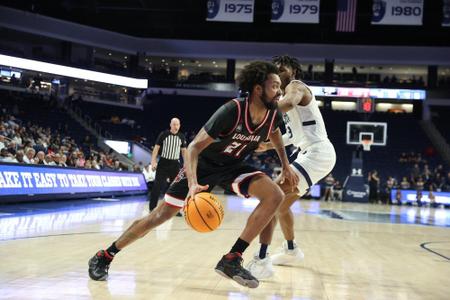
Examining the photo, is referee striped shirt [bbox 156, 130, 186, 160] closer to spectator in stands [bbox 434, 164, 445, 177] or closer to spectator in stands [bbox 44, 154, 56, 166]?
spectator in stands [bbox 44, 154, 56, 166]

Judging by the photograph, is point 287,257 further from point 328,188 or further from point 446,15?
point 446,15

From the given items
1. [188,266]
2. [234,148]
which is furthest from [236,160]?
[188,266]

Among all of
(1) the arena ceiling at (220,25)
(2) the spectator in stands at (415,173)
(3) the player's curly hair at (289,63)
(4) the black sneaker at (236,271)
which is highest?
(1) the arena ceiling at (220,25)

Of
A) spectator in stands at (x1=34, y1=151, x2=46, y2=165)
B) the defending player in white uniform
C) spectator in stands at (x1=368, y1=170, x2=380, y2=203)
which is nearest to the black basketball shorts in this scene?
the defending player in white uniform

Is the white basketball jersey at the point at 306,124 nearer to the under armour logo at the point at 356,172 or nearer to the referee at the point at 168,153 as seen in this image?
the referee at the point at 168,153

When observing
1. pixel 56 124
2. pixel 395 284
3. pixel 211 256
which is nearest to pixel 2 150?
pixel 211 256

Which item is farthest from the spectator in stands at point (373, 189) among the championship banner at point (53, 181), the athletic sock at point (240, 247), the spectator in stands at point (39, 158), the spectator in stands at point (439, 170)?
the athletic sock at point (240, 247)

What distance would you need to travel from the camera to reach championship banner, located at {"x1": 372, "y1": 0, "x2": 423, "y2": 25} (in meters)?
22.0

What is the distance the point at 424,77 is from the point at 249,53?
14.4 metres

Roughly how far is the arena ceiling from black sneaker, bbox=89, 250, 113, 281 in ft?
100

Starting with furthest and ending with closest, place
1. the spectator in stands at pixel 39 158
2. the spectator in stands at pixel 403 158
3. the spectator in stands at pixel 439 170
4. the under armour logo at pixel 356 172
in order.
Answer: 1. the spectator in stands at pixel 403 158
2. the spectator in stands at pixel 439 170
3. the under armour logo at pixel 356 172
4. the spectator in stands at pixel 39 158

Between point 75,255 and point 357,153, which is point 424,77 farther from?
point 75,255

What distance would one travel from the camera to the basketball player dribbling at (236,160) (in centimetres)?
395

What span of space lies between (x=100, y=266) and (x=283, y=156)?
182 cm
